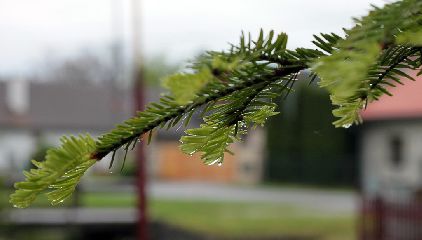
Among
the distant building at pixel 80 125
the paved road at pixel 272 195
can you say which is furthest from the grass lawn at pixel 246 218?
the distant building at pixel 80 125

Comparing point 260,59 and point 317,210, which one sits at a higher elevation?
point 260,59

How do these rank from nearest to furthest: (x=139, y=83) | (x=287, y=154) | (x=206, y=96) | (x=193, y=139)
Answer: (x=206, y=96) < (x=193, y=139) < (x=139, y=83) < (x=287, y=154)

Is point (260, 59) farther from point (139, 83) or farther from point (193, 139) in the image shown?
point (139, 83)

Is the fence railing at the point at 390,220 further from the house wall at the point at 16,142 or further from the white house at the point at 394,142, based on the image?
the house wall at the point at 16,142

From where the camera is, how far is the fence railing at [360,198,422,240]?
38.2ft

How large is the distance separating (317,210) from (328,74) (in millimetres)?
20255

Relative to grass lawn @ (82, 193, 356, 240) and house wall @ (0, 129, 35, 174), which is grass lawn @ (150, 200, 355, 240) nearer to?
grass lawn @ (82, 193, 356, 240)

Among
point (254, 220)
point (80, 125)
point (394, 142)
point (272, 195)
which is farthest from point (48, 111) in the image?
point (254, 220)

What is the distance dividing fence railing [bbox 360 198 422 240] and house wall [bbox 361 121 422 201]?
11570 millimetres

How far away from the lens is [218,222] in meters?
17.0

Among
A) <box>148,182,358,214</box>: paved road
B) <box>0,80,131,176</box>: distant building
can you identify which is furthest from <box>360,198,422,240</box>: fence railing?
<box>0,80,131,176</box>: distant building

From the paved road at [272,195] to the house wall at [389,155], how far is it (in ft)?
4.13

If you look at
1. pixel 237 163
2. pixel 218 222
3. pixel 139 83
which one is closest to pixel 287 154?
pixel 237 163

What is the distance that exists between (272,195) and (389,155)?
4464 mm
